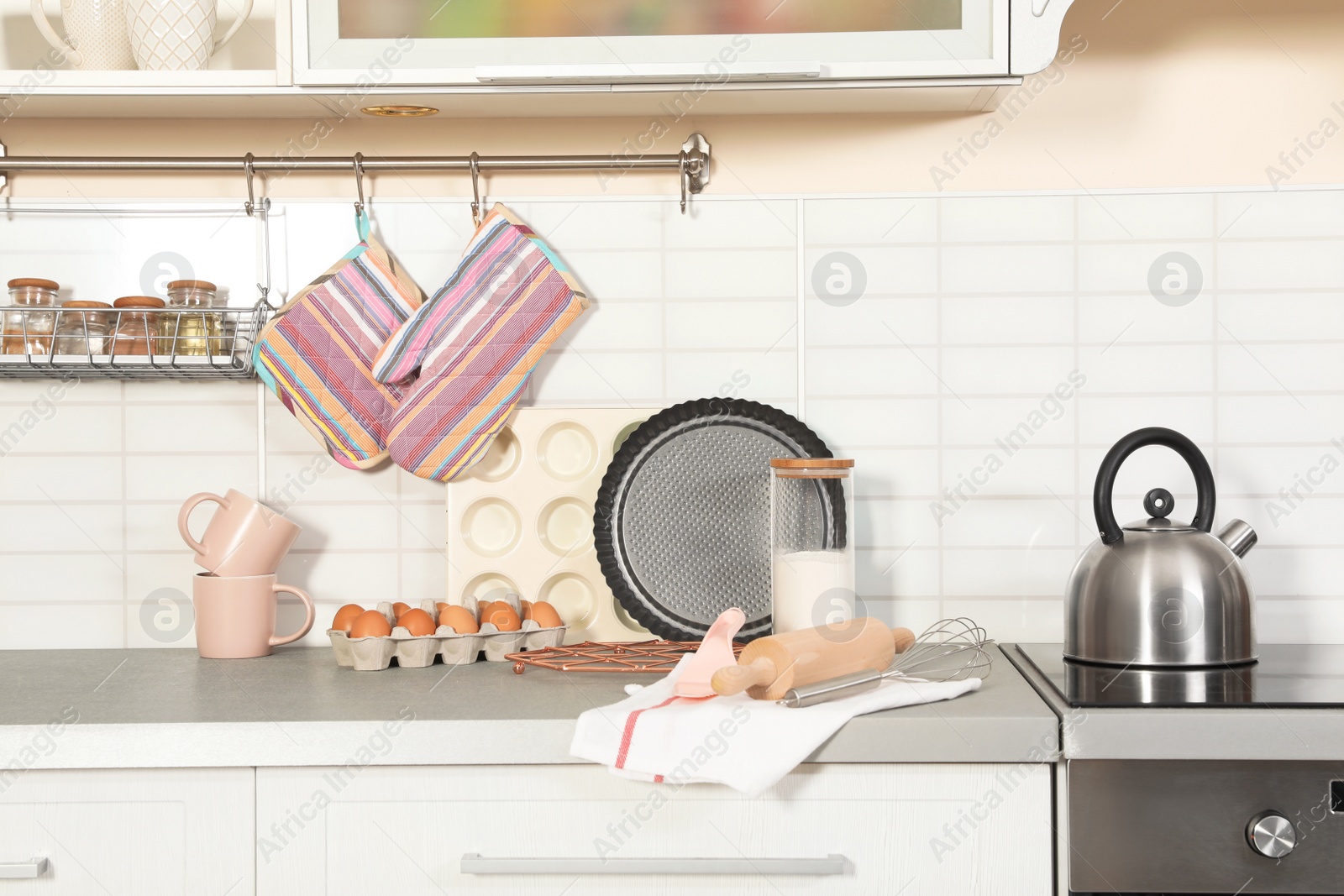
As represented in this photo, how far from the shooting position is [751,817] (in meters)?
1.03

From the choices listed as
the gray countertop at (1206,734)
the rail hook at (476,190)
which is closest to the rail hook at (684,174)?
the rail hook at (476,190)

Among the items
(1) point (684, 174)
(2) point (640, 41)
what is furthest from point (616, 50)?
(1) point (684, 174)

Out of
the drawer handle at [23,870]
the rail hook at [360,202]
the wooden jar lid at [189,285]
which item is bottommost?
the drawer handle at [23,870]

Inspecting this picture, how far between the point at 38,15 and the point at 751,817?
1273 mm

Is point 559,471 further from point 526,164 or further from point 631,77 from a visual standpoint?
point 631,77

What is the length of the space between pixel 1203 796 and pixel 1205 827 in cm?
3

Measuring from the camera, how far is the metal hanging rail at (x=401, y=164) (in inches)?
58.1

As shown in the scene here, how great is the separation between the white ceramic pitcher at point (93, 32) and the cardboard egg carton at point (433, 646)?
776mm

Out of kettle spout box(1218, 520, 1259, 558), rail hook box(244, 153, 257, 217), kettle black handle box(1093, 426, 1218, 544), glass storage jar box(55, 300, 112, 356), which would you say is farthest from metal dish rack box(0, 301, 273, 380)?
kettle spout box(1218, 520, 1259, 558)

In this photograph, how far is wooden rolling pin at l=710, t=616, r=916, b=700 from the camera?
1.03m

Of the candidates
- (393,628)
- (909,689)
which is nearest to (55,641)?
(393,628)

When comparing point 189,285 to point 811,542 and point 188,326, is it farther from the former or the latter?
point 811,542

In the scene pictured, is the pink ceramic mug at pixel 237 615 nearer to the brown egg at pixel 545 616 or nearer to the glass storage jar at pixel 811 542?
the brown egg at pixel 545 616

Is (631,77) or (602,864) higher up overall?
(631,77)
